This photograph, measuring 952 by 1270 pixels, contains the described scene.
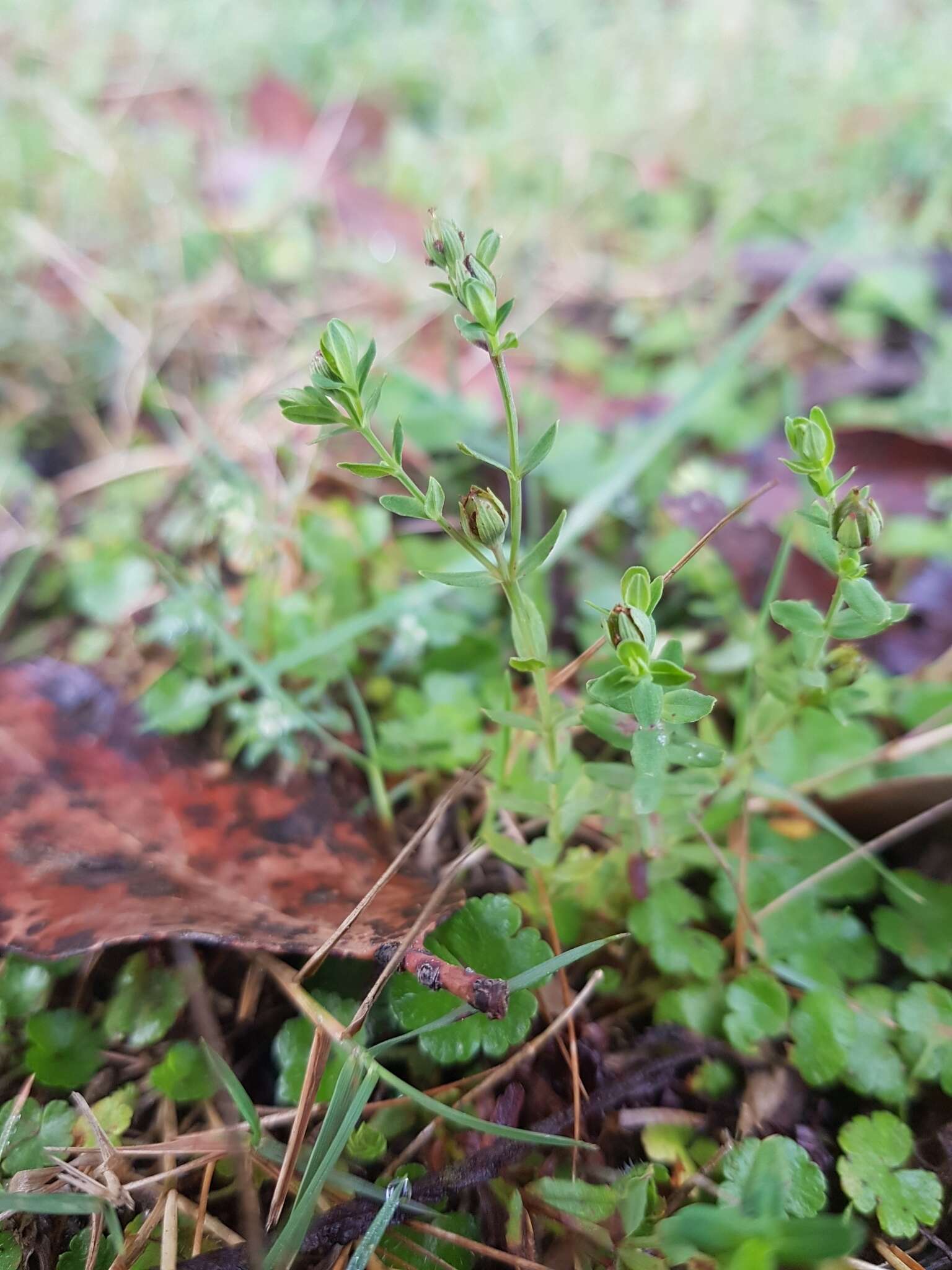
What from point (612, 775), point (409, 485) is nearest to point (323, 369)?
point (409, 485)

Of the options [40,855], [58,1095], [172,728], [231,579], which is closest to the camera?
[58,1095]

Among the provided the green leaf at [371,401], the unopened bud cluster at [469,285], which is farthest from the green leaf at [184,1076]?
the unopened bud cluster at [469,285]

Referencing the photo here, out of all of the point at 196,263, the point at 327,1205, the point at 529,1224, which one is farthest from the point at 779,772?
the point at 196,263

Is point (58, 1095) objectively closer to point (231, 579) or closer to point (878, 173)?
point (231, 579)

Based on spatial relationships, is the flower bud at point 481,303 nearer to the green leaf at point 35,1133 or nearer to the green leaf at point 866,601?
the green leaf at point 866,601

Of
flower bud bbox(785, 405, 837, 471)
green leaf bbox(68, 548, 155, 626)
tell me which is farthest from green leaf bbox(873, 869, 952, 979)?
green leaf bbox(68, 548, 155, 626)
